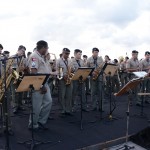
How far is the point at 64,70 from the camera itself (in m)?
8.72

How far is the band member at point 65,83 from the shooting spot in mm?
8656

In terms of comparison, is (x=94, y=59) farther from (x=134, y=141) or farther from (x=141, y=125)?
(x=134, y=141)

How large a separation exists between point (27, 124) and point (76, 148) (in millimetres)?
2161

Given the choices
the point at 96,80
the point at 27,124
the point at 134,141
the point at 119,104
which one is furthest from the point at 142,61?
the point at 27,124

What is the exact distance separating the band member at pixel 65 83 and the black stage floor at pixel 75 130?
37 cm

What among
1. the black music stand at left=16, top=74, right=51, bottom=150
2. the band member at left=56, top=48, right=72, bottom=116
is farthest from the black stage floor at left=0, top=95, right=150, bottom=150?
the band member at left=56, top=48, right=72, bottom=116

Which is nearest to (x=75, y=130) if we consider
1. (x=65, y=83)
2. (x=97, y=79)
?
(x=65, y=83)

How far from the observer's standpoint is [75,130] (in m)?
7.34

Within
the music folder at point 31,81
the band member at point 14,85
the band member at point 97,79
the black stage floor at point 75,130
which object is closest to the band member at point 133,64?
the black stage floor at point 75,130

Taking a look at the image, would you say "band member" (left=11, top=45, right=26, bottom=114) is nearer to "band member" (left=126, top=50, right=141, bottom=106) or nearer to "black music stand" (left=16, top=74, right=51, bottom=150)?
"black music stand" (left=16, top=74, right=51, bottom=150)

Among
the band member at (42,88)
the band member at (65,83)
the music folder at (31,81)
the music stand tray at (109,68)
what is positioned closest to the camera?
the music folder at (31,81)

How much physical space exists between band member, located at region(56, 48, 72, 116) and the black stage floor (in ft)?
1.22

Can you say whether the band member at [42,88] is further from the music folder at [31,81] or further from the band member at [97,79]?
the band member at [97,79]

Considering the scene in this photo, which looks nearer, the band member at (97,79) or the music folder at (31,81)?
the music folder at (31,81)
